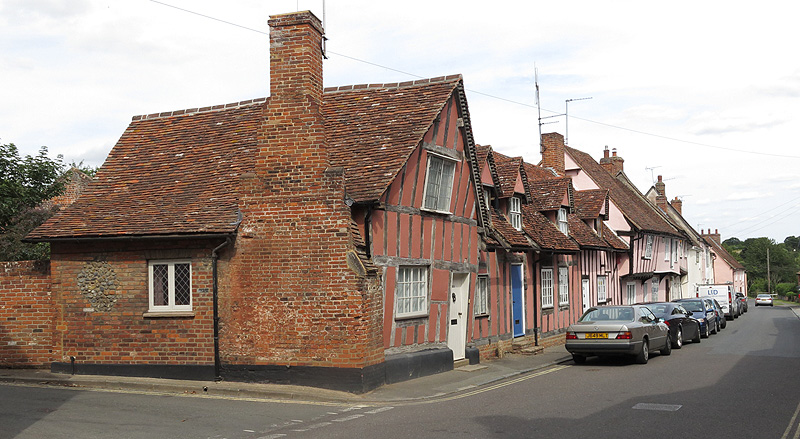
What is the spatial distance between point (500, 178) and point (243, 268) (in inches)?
412

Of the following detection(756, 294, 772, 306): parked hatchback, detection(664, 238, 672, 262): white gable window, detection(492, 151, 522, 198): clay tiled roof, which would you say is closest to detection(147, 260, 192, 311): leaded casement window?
detection(492, 151, 522, 198): clay tiled roof

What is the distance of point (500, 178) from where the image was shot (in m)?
22.3

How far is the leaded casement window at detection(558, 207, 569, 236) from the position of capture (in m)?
26.3

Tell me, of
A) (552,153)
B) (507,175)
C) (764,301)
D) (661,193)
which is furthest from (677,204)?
(507,175)

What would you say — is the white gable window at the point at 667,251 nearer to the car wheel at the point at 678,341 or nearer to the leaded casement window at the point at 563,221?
the leaded casement window at the point at 563,221

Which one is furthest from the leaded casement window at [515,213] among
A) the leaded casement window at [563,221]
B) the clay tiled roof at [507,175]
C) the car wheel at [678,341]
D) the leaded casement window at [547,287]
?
the car wheel at [678,341]

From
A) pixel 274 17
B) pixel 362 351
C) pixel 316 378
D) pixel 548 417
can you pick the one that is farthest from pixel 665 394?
pixel 274 17

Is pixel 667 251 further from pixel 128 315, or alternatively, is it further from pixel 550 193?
pixel 128 315

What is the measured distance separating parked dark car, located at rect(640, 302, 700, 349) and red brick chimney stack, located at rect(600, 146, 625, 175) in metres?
24.8

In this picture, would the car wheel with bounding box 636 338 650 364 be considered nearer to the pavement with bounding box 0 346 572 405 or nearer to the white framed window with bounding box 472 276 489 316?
the pavement with bounding box 0 346 572 405

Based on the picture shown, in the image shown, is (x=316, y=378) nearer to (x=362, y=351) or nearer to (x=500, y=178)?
(x=362, y=351)

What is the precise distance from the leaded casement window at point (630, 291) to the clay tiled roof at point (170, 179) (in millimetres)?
24668

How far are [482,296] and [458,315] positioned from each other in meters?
2.03

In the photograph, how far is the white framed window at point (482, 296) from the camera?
19.2 m
